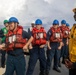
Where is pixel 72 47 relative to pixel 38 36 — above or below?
below

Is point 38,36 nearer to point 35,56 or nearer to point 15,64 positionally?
point 35,56

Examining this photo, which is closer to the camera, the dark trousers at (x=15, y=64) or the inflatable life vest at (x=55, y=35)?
the dark trousers at (x=15, y=64)

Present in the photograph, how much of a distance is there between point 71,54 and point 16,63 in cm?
139

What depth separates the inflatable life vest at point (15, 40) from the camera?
7.80m

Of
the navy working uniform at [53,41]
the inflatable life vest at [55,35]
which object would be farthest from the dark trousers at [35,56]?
the inflatable life vest at [55,35]

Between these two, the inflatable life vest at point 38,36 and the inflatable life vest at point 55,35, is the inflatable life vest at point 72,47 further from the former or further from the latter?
the inflatable life vest at point 55,35

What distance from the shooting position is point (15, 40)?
788cm

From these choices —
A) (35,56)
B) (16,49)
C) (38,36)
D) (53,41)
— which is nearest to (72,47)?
(16,49)

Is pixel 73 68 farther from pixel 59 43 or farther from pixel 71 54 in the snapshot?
pixel 59 43

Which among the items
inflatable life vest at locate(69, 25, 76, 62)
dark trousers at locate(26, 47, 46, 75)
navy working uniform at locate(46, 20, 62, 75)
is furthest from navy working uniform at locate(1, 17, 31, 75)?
navy working uniform at locate(46, 20, 62, 75)

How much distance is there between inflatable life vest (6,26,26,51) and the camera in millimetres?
7801

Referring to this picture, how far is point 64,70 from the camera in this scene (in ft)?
38.3

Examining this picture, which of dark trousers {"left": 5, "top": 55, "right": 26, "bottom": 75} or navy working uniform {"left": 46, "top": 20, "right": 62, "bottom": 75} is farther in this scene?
navy working uniform {"left": 46, "top": 20, "right": 62, "bottom": 75}

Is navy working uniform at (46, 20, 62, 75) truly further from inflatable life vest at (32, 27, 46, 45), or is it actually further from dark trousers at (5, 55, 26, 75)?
dark trousers at (5, 55, 26, 75)
